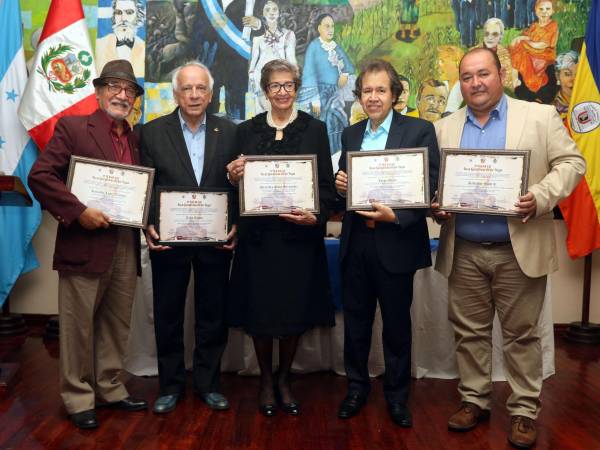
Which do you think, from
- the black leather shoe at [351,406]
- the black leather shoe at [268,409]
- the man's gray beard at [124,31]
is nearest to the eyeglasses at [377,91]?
the black leather shoe at [351,406]

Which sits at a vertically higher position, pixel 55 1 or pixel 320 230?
pixel 55 1

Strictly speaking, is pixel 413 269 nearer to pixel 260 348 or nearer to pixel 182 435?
pixel 260 348

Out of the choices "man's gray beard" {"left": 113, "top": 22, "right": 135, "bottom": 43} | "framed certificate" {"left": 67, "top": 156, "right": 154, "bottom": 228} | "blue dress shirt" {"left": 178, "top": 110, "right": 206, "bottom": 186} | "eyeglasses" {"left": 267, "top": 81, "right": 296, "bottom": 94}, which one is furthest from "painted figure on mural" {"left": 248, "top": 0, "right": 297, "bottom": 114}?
"framed certificate" {"left": 67, "top": 156, "right": 154, "bottom": 228}

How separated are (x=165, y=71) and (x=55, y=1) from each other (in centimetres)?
89

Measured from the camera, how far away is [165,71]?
457cm

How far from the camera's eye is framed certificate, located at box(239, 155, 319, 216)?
8.98 feet

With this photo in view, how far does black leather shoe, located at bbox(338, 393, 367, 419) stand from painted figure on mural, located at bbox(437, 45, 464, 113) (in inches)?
98.2

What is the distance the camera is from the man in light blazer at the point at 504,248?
257 centimetres

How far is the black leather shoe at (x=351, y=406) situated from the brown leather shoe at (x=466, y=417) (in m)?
0.44

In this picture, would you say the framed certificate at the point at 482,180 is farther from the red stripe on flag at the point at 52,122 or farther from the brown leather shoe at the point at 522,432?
the red stripe on flag at the point at 52,122

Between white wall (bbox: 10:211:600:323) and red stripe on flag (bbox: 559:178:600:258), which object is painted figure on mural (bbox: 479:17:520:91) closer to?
red stripe on flag (bbox: 559:178:600:258)

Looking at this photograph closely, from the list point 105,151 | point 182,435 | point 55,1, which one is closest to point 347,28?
point 55,1

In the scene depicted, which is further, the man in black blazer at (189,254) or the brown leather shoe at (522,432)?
the man in black blazer at (189,254)

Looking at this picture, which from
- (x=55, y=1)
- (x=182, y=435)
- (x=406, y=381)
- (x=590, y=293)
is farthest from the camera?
(x=590, y=293)
